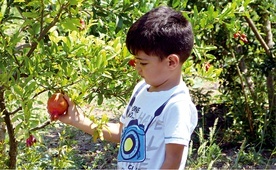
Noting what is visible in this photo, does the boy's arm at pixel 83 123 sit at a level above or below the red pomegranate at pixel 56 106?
below

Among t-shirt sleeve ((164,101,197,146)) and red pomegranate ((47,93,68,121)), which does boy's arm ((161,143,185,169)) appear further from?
red pomegranate ((47,93,68,121))

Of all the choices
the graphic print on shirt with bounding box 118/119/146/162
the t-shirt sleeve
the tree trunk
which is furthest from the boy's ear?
the tree trunk

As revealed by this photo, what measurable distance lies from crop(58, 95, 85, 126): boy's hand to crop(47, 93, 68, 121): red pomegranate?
0.02 meters

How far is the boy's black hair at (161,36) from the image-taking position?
2.14 metres

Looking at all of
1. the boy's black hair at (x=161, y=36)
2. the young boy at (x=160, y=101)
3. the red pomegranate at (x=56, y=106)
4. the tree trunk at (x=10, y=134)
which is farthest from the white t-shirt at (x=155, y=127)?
the tree trunk at (x=10, y=134)

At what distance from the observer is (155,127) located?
216cm

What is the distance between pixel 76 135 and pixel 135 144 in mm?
3263

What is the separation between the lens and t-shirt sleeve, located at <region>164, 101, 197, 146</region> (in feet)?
6.84

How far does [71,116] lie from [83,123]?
63 mm

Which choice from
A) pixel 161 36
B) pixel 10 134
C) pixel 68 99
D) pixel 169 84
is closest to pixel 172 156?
pixel 169 84

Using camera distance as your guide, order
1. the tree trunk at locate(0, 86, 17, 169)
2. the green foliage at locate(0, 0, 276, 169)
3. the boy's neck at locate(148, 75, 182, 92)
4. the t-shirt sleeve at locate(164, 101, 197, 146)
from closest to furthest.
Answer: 1. the t-shirt sleeve at locate(164, 101, 197, 146)
2. the boy's neck at locate(148, 75, 182, 92)
3. the green foliage at locate(0, 0, 276, 169)
4. the tree trunk at locate(0, 86, 17, 169)

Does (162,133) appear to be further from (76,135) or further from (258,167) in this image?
(76,135)

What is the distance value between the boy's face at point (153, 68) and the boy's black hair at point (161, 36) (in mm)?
17

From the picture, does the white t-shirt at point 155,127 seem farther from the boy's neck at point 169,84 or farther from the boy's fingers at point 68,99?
the boy's fingers at point 68,99
